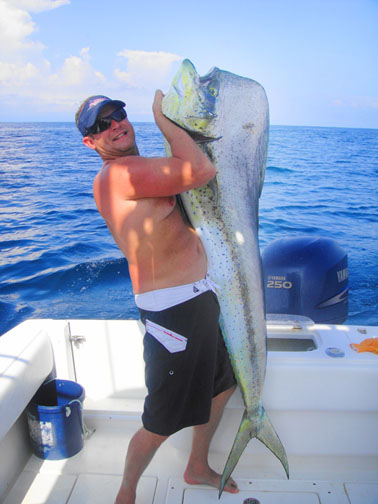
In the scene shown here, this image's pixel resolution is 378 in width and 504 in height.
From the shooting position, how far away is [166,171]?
1612 millimetres

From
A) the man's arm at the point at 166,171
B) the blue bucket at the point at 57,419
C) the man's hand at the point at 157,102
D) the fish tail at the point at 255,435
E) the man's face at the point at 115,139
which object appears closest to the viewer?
the man's arm at the point at 166,171

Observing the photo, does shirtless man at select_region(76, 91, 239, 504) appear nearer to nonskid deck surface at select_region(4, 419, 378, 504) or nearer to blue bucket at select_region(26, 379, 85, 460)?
nonskid deck surface at select_region(4, 419, 378, 504)

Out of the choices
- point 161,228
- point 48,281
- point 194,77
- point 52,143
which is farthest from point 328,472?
point 52,143

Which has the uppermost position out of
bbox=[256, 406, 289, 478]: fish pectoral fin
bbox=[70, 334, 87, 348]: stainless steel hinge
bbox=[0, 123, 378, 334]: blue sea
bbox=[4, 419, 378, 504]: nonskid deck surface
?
bbox=[70, 334, 87, 348]: stainless steel hinge

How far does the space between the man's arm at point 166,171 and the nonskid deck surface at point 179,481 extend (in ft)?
4.87

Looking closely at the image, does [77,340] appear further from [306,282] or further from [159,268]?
[306,282]

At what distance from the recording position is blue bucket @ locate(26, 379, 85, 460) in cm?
235

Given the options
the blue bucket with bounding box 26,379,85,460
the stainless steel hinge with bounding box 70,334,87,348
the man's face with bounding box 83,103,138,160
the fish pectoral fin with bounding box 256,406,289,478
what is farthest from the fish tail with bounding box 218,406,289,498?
the man's face with bounding box 83,103,138,160

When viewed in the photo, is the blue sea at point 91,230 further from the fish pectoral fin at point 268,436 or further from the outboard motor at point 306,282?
the fish pectoral fin at point 268,436

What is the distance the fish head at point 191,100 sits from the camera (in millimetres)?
1669

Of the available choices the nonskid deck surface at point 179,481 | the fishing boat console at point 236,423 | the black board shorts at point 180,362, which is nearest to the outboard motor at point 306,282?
the fishing boat console at point 236,423

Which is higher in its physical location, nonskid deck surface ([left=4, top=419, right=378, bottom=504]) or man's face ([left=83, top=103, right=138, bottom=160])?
man's face ([left=83, top=103, right=138, bottom=160])

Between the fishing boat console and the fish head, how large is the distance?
1.23 meters

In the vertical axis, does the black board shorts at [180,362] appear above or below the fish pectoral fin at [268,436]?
above
